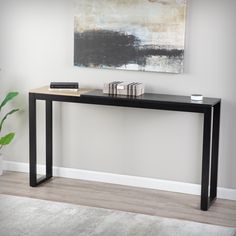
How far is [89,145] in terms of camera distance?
17.7 feet

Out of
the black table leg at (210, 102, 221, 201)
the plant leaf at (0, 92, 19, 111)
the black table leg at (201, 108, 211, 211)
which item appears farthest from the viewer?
the plant leaf at (0, 92, 19, 111)

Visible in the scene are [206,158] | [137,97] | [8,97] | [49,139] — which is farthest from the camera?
[49,139]

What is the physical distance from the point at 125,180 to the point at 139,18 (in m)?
1.47

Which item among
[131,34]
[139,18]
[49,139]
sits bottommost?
[49,139]

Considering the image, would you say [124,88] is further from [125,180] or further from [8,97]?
[8,97]

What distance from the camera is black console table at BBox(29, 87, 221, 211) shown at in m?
4.54

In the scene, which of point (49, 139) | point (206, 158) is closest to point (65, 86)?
point (49, 139)

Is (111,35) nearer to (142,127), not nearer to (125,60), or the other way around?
(125,60)

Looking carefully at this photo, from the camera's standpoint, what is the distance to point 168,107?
4590 millimetres

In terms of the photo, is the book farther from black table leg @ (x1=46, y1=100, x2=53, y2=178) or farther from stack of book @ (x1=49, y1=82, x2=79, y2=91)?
black table leg @ (x1=46, y1=100, x2=53, y2=178)

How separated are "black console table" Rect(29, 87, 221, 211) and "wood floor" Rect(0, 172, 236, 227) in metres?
0.12

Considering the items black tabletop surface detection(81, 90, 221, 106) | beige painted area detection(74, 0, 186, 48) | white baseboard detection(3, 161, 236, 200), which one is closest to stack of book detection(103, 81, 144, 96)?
black tabletop surface detection(81, 90, 221, 106)

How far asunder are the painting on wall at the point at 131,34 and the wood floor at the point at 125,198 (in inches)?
42.7

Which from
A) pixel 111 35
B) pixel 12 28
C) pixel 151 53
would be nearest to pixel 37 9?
pixel 12 28
